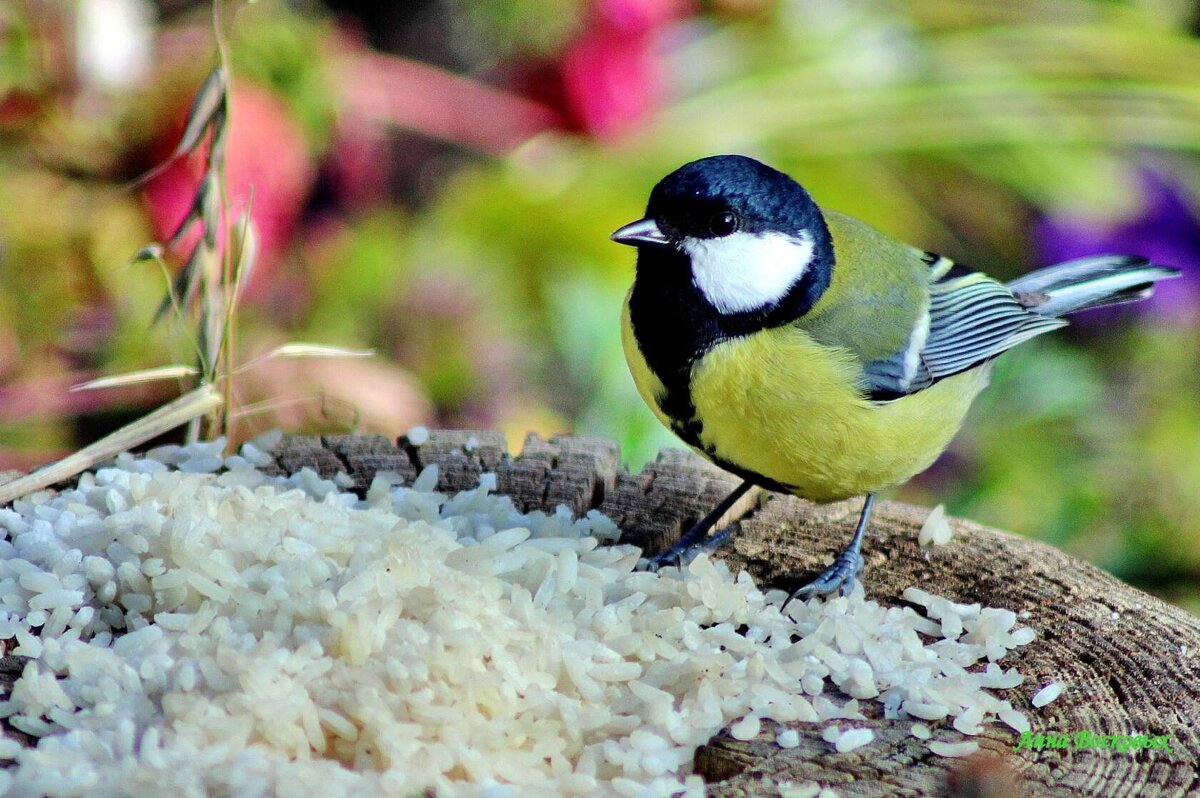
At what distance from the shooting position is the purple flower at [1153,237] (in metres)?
3.39

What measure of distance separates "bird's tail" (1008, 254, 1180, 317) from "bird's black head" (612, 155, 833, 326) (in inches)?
24.8

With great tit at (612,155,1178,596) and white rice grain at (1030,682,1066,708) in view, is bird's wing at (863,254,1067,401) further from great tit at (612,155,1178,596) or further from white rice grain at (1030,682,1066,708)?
white rice grain at (1030,682,1066,708)

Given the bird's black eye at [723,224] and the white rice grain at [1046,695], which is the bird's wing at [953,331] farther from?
the white rice grain at [1046,695]

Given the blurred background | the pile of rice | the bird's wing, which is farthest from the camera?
the blurred background

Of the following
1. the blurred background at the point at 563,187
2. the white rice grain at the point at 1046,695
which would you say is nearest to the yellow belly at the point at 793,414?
the white rice grain at the point at 1046,695

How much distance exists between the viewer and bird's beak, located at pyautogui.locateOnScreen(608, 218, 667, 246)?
1.62 metres

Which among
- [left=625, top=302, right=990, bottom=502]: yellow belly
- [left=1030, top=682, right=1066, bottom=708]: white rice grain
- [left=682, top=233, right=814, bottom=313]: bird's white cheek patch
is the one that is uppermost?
[left=682, top=233, right=814, bottom=313]: bird's white cheek patch

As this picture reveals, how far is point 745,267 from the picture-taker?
5.46ft

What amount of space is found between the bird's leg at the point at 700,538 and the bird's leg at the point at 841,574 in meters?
0.18

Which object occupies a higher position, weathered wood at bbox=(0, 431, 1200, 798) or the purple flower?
the purple flower

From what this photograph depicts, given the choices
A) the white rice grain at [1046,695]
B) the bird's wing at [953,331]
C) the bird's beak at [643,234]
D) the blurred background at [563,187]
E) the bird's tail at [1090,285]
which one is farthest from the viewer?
the blurred background at [563,187]

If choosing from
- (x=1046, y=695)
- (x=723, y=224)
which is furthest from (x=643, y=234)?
(x=1046, y=695)

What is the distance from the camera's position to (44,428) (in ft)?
9.01
